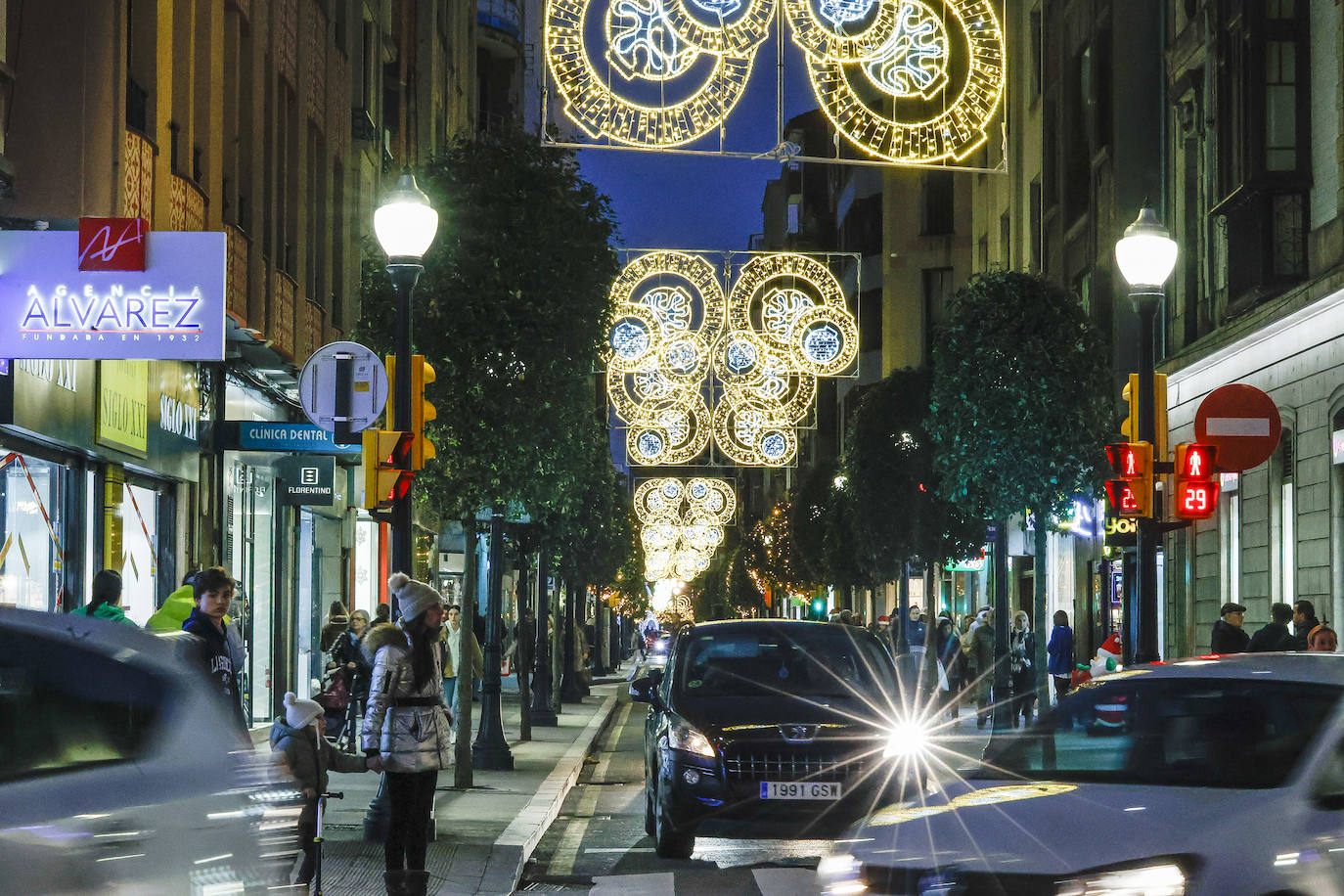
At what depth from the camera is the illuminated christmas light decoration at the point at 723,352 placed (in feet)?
97.5

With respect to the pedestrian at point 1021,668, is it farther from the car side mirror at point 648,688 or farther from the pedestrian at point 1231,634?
the car side mirror at point 648,688

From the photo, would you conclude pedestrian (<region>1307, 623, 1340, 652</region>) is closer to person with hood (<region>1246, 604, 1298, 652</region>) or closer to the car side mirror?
person with hood (<region>1246, 604, 1298, 652</region>)

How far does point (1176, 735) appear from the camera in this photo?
22.9 ft

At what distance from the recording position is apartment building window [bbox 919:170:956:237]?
70.1 m

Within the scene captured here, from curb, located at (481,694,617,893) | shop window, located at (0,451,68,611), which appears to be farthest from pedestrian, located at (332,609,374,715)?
shop window, located at (0,451,68,611)

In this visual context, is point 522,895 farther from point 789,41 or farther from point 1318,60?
point 1318,60

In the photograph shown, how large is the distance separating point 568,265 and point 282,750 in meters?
8.42

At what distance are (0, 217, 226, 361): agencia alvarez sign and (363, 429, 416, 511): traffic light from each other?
3.93ft

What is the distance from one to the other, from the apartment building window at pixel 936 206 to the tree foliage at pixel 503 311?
177ft

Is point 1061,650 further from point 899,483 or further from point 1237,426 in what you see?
point 1237,426

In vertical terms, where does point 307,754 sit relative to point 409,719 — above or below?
below

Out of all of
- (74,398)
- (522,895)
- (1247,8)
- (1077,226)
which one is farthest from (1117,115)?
(522,895)

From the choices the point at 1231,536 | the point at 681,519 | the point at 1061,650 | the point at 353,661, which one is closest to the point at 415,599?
the point at 353,661

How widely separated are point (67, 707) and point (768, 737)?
8.12 metres
